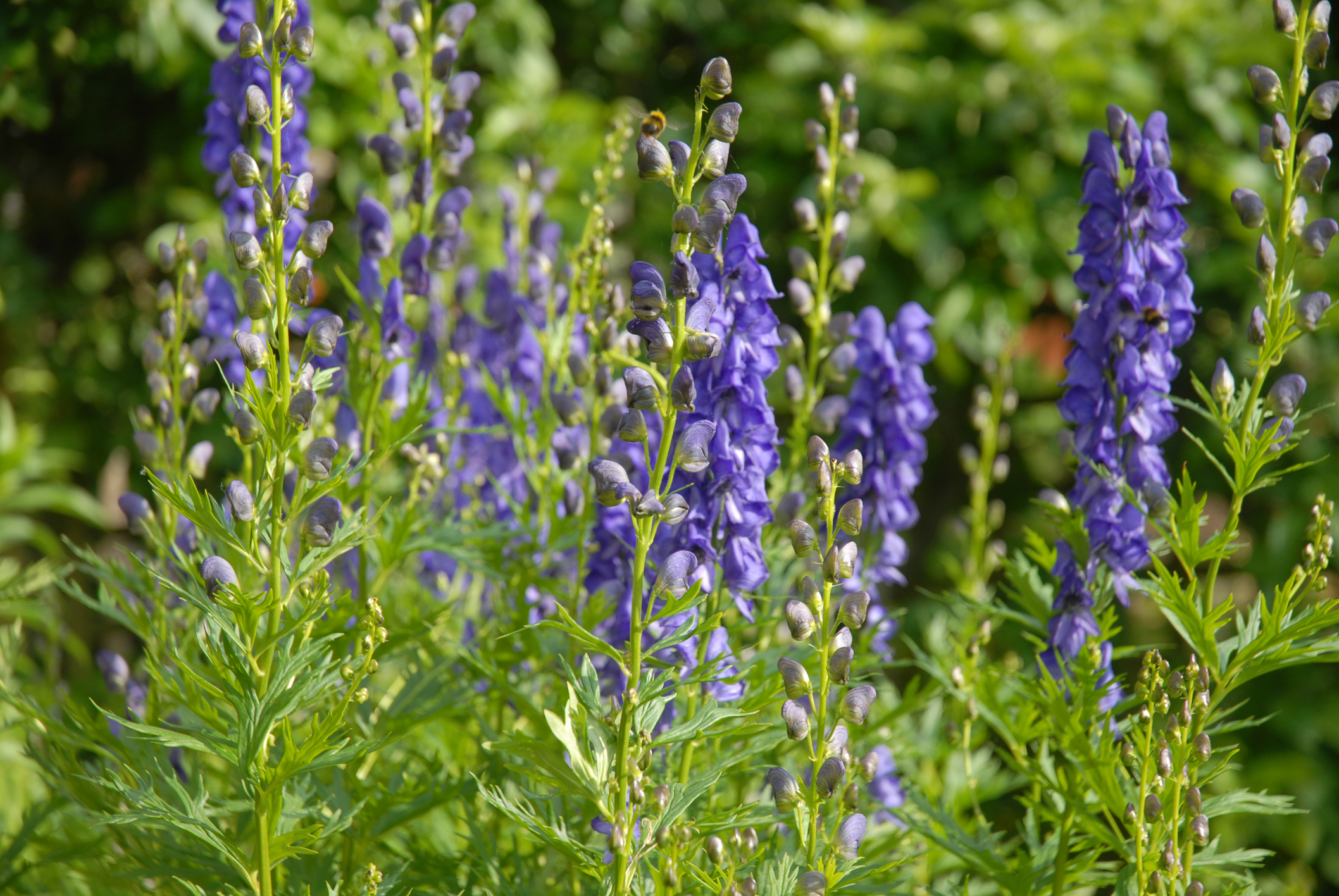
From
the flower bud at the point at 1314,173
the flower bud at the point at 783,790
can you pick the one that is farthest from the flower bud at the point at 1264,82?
the flower bud at the point at 783,790

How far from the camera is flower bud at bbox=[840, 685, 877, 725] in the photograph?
1.45 metres

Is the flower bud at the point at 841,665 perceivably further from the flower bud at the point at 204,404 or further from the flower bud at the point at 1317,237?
the flower bud at the point at 204,404

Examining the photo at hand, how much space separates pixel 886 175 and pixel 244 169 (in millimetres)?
3158

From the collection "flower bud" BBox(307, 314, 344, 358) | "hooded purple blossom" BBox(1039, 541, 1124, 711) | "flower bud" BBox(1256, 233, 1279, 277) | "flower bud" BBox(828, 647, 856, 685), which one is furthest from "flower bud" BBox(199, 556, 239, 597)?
"flower bud" BBox(1256, 233, 1279, 277)

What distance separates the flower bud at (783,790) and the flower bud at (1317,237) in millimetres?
1120

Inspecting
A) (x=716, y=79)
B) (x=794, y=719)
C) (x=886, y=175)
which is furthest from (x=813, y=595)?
(x=886, y=175)

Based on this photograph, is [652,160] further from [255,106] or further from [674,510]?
[255,106]

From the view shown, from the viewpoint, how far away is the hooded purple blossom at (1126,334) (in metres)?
1.87

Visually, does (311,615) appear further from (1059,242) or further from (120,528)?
(120,528)

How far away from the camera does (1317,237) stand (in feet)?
5.56

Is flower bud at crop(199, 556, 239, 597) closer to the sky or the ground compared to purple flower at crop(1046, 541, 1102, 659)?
closer to the sky

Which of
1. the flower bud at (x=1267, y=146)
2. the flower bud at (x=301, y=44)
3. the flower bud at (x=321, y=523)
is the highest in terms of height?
the flower bud at (x=301, y=44)

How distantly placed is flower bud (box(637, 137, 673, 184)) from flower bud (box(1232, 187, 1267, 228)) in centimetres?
94

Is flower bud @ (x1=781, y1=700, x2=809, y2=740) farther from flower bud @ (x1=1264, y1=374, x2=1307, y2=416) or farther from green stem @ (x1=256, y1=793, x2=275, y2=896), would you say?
flower bud @ (x1=1264, y1=374, x2=1307, y2=416)
